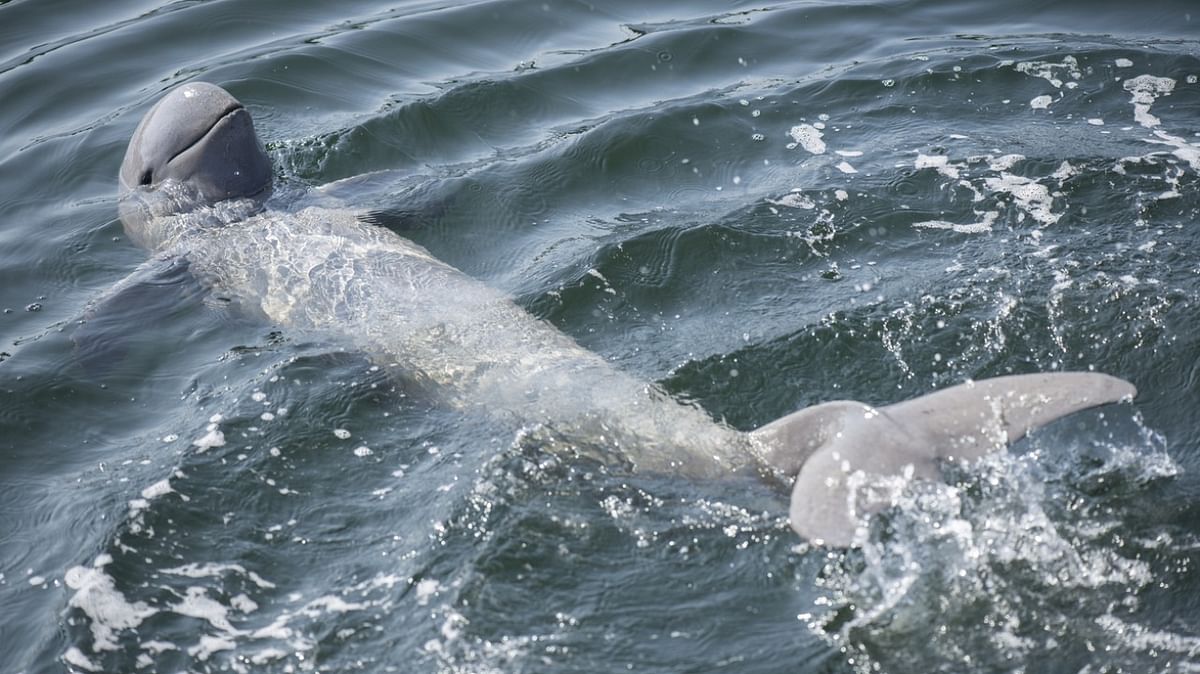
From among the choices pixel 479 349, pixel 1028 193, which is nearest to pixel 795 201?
pixel 1028 193

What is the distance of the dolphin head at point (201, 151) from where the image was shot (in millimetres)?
9305

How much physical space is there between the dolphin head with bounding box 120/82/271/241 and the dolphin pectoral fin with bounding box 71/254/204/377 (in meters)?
0.74

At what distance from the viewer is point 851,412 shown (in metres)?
6.18

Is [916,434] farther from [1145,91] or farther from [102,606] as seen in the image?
[1145,91]

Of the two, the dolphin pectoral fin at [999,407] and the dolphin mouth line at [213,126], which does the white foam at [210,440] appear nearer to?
the dolphin mouth line at [213,126]

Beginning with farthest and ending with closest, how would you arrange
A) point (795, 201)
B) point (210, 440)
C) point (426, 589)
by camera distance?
point (795, 201) → point (210, 440) → point (426, 589)

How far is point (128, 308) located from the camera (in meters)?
8.49

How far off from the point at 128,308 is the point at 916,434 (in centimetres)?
554

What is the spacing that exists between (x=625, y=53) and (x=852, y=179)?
163 inches

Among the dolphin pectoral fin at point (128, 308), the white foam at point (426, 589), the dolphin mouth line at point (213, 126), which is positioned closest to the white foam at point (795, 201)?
the dolphin mouth line at point (213, 126)

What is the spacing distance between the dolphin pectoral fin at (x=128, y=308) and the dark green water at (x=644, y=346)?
Result: 0.04 meters

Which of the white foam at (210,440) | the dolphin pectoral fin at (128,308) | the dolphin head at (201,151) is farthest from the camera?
the dolphin head at (201,151)

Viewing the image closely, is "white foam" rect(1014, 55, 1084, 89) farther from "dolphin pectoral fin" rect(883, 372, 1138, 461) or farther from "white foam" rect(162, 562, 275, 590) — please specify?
"white foam" rect(162, 562, 275, 590)

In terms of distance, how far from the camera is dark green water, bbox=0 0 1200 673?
18.2 feet
